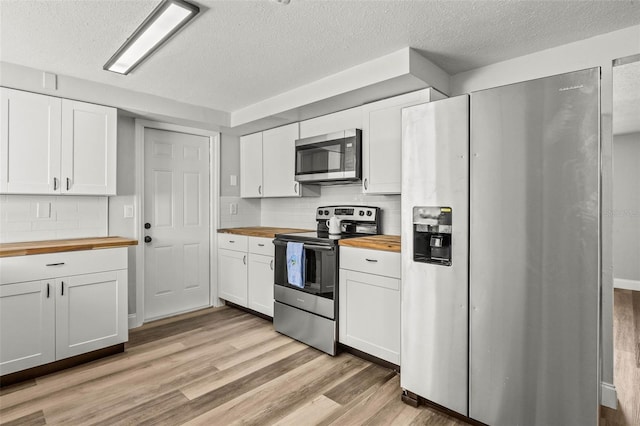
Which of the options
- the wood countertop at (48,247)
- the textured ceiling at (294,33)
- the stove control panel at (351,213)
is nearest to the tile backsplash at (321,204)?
the stove control panel at (351,213)

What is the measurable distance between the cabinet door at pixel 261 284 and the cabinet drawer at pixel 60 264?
1.24 m

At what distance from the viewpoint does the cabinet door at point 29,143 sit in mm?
2547

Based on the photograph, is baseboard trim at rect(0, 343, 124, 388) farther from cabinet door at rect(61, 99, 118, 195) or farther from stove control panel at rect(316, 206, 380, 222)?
stove control panel at rect(316, 206, 380, 222)

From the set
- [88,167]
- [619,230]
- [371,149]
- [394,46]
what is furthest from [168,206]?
[619,230]

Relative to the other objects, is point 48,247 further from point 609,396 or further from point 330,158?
point 609,396

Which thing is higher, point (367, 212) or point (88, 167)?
point (88, 167)

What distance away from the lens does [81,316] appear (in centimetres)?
258

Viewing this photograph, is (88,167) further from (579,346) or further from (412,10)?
(579,346)

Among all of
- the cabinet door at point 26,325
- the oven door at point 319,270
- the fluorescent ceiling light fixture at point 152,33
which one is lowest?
the cabinet door at point 26,325

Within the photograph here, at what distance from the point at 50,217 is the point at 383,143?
3.01 metres

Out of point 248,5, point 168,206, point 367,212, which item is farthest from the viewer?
point 168,206

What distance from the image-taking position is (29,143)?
264 centimetres

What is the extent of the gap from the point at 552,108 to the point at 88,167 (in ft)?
11.3

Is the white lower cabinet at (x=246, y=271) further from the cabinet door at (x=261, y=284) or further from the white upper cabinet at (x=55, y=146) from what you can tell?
the white upper cabinet at (x=55, y=146)
